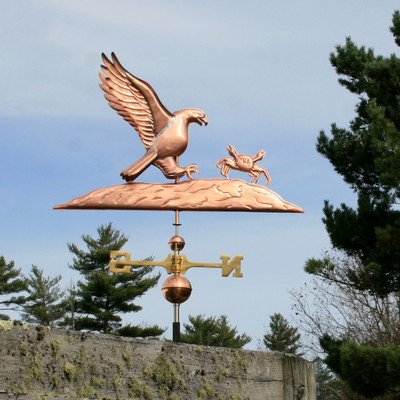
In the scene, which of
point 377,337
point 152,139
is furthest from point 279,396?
point 377,337

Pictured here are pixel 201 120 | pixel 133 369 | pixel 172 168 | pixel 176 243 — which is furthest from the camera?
pixel 201 120

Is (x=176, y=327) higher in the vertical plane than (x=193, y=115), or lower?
lower

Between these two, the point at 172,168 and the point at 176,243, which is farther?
the point at 172,168

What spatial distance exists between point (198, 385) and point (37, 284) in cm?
1757

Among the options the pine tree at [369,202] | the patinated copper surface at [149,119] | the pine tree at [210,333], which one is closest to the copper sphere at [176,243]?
the patinated copper surface at [149,119]

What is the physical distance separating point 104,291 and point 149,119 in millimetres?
13170

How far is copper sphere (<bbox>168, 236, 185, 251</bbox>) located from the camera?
4.73 m

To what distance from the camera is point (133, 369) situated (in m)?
3.71

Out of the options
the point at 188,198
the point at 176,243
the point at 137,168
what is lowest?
the point at 176,243

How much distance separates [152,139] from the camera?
209 inches

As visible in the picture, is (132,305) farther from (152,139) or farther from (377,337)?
(152,139)

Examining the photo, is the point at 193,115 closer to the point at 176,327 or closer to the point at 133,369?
the point at 176,327

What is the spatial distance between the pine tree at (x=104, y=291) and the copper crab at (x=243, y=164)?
42.5 ft

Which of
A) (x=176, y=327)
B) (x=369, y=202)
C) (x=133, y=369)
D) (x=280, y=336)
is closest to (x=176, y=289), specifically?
(x=176, y=327)
